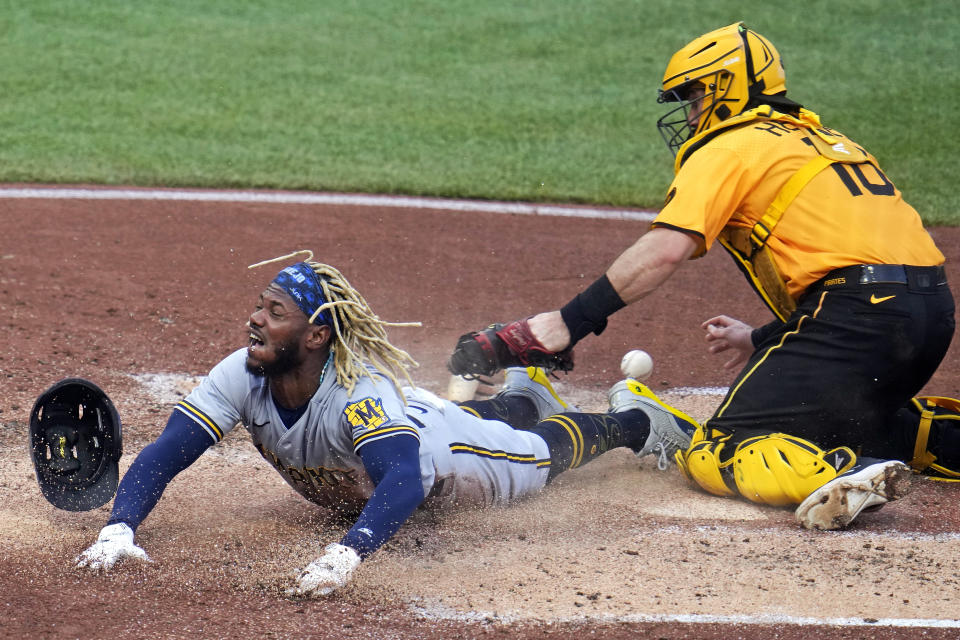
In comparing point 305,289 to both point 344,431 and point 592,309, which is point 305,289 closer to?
point 344,431

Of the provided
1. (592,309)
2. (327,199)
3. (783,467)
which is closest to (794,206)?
(592,309)

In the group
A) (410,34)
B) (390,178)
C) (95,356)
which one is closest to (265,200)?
(390,178)

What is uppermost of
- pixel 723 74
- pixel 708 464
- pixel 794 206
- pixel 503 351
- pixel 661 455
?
pixel 723 74

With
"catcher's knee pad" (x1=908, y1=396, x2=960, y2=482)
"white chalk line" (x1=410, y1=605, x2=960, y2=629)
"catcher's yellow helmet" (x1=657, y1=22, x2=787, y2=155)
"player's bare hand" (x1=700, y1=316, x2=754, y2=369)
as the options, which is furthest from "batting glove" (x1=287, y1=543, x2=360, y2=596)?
"catcher's knee pad" (x1=908, y1=396, x2=960, y2=482)

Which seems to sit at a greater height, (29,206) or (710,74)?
(710,74)

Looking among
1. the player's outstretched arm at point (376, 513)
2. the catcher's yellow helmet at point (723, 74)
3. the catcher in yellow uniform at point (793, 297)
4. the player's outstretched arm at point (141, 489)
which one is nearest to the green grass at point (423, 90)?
the catcher's yellow helmet at point (723, 74)

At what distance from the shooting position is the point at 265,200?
9.03 m

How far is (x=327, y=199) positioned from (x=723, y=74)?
5.05 meters

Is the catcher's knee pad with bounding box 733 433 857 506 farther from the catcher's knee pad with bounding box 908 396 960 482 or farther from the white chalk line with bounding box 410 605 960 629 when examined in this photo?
the white chalk line with bounding box 410 605 960 629

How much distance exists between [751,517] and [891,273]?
3.34 ft

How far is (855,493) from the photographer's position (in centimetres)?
397

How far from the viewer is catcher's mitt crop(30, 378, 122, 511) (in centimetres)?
391

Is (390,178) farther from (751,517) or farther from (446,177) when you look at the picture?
(751,517)

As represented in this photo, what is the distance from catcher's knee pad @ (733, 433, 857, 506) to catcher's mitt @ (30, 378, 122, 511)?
2191 millimetres
